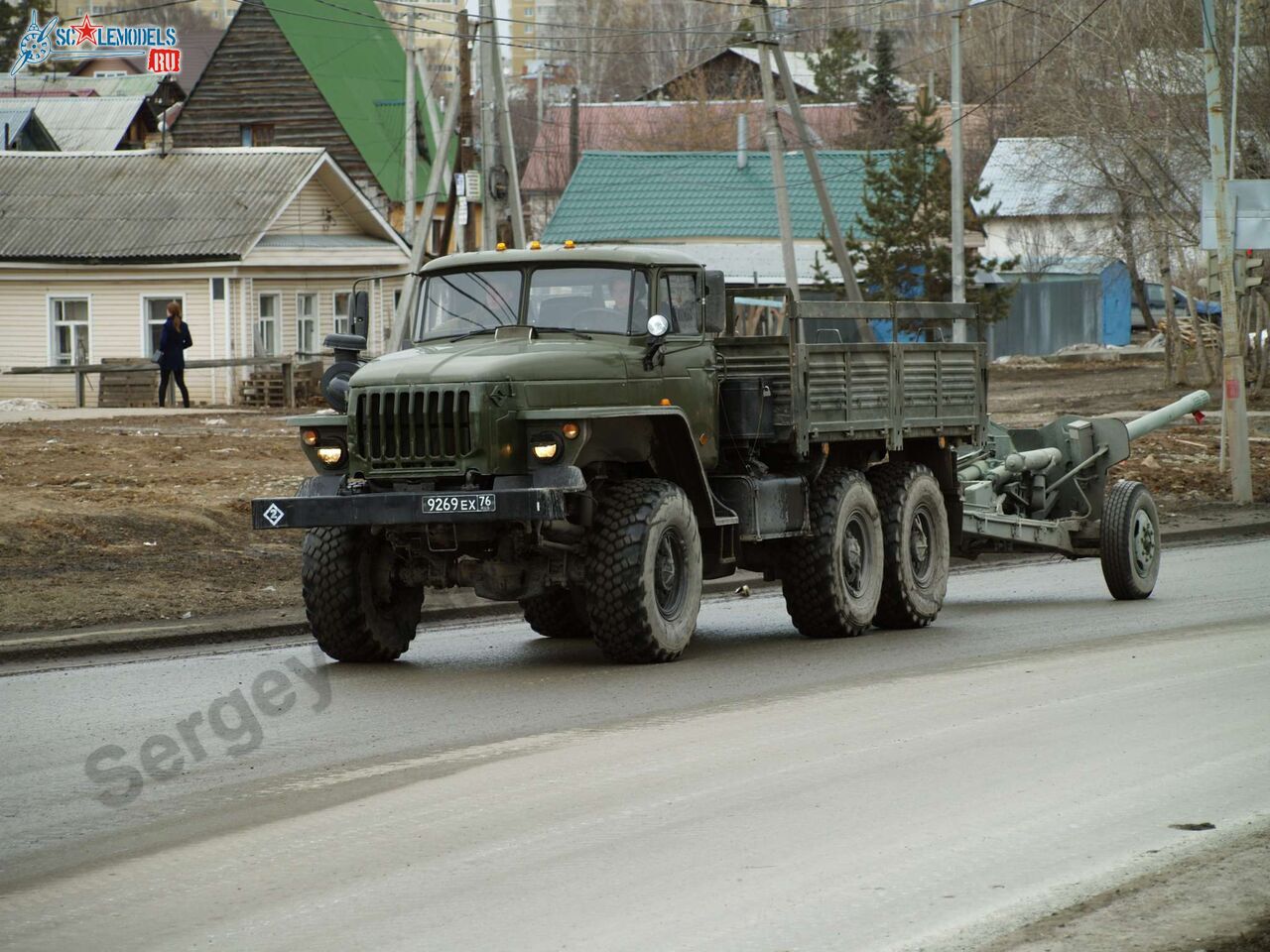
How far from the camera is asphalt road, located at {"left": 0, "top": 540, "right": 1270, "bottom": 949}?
6.34m

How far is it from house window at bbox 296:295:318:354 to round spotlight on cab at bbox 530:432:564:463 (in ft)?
116

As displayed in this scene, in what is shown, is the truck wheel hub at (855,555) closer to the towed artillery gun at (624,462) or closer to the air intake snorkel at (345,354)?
the towed artillery gun at (624,462)

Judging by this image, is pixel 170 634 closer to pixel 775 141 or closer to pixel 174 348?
pixel 775 141

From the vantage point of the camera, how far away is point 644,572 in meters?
11.4

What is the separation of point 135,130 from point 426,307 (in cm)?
5624

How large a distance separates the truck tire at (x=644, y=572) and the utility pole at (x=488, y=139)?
58.9 feet

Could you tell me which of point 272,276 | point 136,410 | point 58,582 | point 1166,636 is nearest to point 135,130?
point 272,276

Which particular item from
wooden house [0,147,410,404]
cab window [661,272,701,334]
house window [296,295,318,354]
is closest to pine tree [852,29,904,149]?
house window [296,295,318,354]

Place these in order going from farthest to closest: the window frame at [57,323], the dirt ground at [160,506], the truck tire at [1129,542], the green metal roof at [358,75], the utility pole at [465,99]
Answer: the green metal roof at [358,75], the window frame at [57,323], the utility pole at [465,99], the truck tire at [1129,542], the dirt ground at [160,506]

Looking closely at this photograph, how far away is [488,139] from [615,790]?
22868 mm

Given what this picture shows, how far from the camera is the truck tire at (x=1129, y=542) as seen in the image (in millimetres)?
15391

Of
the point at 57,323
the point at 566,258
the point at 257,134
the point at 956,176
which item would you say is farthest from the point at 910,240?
the point at 566,258

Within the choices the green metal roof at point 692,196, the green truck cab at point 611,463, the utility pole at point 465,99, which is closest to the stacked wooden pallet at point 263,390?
the utility pole at point 465,99

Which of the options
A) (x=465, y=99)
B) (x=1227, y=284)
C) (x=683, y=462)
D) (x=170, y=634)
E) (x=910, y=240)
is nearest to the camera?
(x=683, y=462)
